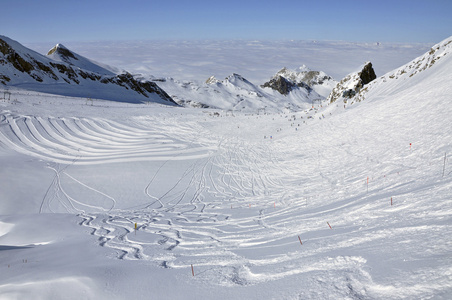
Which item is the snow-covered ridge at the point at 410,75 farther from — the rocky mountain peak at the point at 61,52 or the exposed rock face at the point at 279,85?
the exposed rock face at the point at 279,85

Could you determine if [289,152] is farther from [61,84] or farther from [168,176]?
[61,84]

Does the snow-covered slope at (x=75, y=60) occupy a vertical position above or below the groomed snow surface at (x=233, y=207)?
above

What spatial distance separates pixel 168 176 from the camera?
1380 centimetres

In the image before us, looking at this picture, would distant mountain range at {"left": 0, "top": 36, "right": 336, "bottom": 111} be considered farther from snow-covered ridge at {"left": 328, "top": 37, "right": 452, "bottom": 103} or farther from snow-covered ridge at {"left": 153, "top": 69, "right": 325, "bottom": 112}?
snow-covered ridge at {"left": 328, "top": 37, "right": 452, "bottom": 103}

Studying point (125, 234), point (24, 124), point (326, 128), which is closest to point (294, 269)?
point (125, 234)

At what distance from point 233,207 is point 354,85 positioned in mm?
28261

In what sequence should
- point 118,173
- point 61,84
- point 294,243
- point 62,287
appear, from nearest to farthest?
point 62,287, point 294,243, point 118,173, point 61,84

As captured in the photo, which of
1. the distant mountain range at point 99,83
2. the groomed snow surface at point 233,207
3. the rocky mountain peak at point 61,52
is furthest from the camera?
the rocky mountain peak at point 61,52

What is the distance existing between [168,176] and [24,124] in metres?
12.1

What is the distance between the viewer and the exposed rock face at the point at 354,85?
30.0 metres

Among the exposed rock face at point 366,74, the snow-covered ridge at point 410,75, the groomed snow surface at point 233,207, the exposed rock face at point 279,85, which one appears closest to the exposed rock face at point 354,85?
the exposed rock face at point 366,74

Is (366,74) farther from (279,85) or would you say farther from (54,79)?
(279,85)

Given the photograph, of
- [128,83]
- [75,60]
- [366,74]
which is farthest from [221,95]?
[366,74]

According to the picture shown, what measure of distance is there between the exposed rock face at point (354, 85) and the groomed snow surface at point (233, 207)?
8.57m
